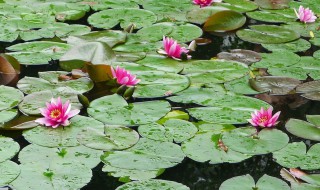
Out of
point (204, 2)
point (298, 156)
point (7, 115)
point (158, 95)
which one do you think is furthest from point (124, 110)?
point (204, 2)

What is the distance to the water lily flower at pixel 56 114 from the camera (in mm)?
2541

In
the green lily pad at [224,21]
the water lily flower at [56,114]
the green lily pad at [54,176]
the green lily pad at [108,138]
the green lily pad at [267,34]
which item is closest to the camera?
the green lily pad at [54,176]

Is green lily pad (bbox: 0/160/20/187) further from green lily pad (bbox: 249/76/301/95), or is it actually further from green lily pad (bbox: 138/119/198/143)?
green lily pad (bbox: 249/76/301/95)

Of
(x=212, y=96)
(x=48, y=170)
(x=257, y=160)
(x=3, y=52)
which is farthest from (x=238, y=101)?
(x=3, y=52)

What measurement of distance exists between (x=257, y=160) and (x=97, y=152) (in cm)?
58

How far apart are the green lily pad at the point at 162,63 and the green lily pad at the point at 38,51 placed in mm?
409

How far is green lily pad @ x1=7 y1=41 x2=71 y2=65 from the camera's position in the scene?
3.16 m

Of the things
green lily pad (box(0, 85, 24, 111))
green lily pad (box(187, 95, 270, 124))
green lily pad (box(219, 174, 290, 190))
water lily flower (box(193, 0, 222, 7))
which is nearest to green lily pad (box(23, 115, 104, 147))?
green lily pad (box(0, 85, 24, 111))

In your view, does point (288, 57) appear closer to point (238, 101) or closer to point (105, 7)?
point (238, 101)

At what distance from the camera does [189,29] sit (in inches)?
142

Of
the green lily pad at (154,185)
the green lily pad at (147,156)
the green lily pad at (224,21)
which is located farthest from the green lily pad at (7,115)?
the green lily pad at (224,21)

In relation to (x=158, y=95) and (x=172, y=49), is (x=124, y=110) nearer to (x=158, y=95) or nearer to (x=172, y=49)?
(x=158, y=95)

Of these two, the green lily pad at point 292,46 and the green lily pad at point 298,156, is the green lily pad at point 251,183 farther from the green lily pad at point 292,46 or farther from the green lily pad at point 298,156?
the green lily pad at point 292,46

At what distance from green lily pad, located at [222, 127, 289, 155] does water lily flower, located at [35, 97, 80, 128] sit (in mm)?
609
